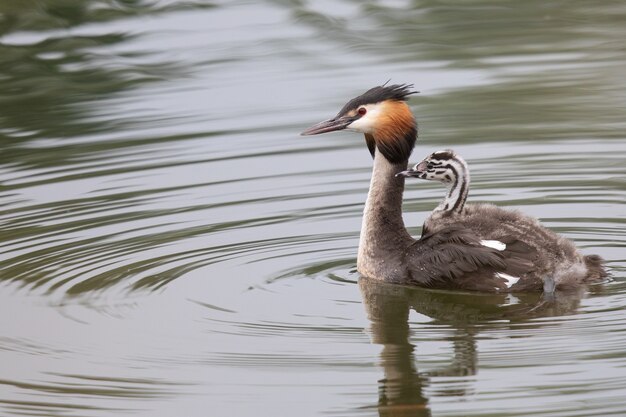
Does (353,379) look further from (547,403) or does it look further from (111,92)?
(111,92)

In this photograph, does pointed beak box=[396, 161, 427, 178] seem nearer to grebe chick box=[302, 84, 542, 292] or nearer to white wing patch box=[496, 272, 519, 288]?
grebe chick box=[302, 84, 542, 292]

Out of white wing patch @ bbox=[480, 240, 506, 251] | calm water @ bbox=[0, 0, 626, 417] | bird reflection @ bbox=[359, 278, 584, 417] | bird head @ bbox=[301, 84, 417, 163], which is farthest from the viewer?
bird head @ bbox=[301, 84, 417, 163]

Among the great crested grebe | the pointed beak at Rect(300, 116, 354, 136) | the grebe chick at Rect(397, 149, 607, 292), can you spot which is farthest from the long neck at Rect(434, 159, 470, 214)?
the pointed beak at Rect(300, 116, 354, 136)

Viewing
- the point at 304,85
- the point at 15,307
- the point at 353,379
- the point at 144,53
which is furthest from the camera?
the point at 144,53

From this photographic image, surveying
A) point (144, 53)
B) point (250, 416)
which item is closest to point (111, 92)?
point (144, 53)

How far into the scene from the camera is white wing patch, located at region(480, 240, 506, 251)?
9617mm

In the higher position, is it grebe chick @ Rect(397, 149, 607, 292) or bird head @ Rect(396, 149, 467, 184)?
bird head @ Rect(396, 149, 467, 184)

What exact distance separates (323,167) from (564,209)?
2.34 meters

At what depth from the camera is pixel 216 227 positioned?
37.4ft

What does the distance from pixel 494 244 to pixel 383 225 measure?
97 centimetres

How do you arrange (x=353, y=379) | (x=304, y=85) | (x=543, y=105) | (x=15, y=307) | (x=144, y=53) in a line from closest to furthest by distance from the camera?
(x=353, y=379) → (x=15, y=307) → (x=543, y=105) → (x=304, y=85) → (x=144, y=53)

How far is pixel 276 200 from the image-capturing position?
→ 12.1m

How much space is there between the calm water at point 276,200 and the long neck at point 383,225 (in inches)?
6.1

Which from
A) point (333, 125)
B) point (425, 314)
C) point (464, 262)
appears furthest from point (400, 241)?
point (425, 314)
